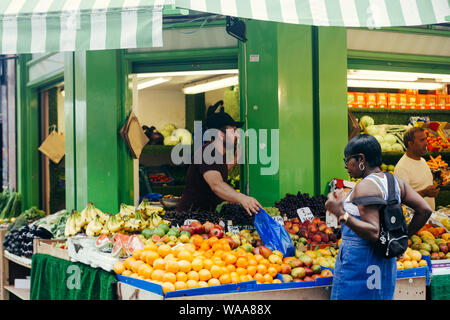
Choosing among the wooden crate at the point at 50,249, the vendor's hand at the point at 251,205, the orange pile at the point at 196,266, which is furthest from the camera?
the wooden crate at the point at 50,249

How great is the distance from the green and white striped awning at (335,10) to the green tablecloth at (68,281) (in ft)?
7.41

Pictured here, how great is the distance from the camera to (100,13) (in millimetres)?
3859

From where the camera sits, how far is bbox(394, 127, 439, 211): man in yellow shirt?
588cm

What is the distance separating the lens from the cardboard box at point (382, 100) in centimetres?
760

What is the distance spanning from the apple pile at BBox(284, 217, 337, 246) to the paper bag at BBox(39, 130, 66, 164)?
17.8ft

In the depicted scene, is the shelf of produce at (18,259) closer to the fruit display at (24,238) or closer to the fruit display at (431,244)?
the fruit display at (24,238)

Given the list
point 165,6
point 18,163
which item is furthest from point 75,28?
point 18,163

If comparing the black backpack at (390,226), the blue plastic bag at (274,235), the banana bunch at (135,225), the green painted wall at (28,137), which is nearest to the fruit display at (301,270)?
the blue plastic bag at (274,235)

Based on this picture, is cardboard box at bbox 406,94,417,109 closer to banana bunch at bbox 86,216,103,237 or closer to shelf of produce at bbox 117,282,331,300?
shelf of produce at bbox 117,282,331,300

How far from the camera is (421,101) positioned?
8000 millimetres

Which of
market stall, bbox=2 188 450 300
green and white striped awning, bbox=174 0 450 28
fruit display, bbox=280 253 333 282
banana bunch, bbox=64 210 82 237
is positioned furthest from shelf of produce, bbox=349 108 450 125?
banana bunch, bbox=64 210 82 237

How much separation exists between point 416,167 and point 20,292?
5.06 meters

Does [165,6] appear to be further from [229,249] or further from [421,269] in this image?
[421,269]
